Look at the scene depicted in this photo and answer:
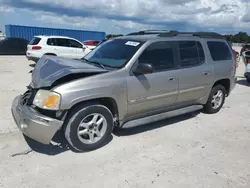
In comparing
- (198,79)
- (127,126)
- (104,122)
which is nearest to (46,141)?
(104,122)

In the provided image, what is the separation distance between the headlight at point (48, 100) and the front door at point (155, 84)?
115cm

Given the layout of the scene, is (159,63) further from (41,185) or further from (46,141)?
(41,185)

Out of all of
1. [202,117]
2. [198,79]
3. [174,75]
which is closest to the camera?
[174,75]

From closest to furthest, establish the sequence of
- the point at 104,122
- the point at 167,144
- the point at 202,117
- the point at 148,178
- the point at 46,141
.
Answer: the point at 148,178 → the point at 46,141 → the point at 104,122 → the point at 167,144 → the point at 202,117

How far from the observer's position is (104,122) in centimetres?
369

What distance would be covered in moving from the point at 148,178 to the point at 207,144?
5.02ft

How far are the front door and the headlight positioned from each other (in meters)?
1.15

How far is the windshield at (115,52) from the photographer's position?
3.95 m

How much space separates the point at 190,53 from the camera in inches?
186

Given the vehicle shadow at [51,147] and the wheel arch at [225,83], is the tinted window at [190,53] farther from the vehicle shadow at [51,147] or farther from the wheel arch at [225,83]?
the vehicle shadow at [51,147]

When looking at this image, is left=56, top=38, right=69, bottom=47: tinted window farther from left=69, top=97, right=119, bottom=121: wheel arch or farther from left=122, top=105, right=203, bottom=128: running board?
left=69, top=97, right=119, bottom=121: wheel arch

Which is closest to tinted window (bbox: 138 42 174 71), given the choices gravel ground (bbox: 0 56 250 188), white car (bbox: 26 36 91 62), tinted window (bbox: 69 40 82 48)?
gravel ground (bbox: 0 56 250 188)

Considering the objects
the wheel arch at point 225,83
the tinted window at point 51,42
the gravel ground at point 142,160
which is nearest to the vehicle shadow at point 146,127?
the gravel ground at point 142,160

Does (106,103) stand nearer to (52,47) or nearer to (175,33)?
(175,33)
